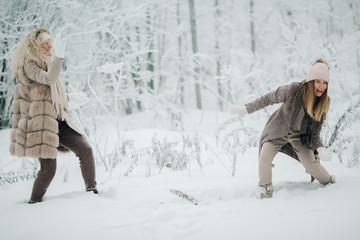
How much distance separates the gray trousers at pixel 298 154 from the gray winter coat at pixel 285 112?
0.07 m

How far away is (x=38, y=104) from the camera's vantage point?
206cm

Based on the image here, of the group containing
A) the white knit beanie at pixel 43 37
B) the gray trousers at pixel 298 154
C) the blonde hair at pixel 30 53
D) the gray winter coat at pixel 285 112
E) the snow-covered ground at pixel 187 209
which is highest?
the white knit beanie at pixel 43 37

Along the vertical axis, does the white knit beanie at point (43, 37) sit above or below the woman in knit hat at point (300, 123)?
above

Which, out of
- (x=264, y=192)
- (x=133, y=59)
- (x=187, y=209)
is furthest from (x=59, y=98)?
(x=133, y=59)

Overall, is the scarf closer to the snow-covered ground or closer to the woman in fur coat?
the woman in fur coat

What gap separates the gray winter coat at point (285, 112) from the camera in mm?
2281

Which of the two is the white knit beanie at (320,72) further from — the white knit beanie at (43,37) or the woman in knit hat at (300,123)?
the white knit beanie at (43,37)

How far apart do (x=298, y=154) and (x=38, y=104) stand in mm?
2326

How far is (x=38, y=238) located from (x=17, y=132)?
34.5 inches

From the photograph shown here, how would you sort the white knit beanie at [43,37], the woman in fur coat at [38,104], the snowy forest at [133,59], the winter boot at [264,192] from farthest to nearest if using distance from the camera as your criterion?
the snowy forest at [133,59] → the winter boot at [264,192] → the white knit beanie at [43,37] → the woman in fur coat at [38,104]

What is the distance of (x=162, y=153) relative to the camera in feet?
11.7

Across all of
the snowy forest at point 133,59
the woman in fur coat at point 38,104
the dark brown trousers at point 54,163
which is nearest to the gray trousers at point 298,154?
the snowy forest at point 133,59

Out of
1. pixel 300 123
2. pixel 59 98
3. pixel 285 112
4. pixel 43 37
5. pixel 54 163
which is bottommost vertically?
pixel 54 163

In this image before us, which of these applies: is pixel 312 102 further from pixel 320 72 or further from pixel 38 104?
pixel 38 104
